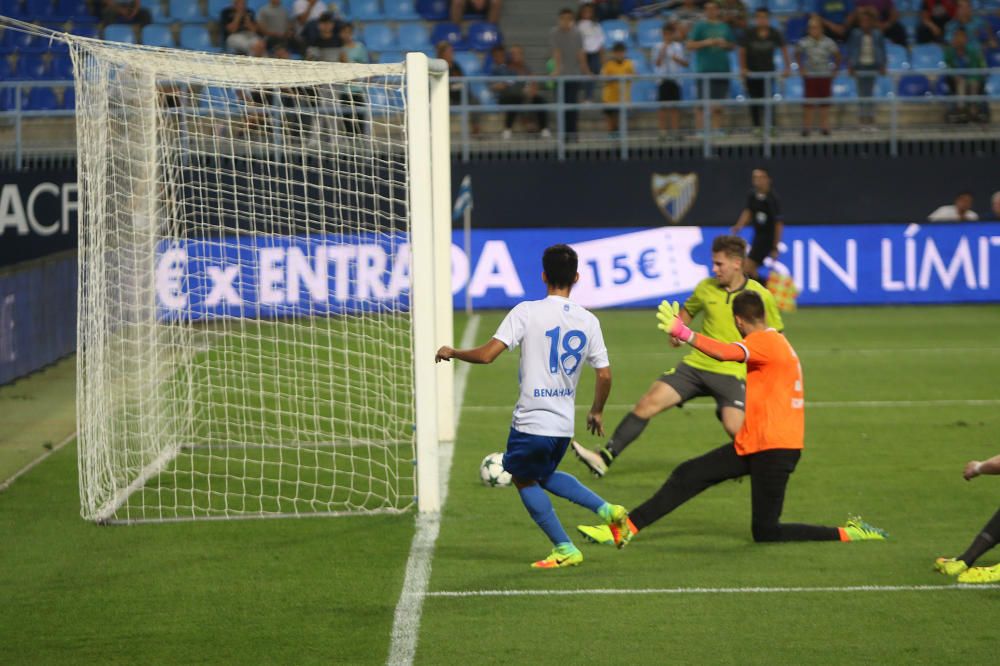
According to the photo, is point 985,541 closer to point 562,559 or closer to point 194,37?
point 562,559

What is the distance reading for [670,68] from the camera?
22984mm

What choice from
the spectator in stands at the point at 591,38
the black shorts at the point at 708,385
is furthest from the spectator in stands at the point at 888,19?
the black shorts at the point at 708,385

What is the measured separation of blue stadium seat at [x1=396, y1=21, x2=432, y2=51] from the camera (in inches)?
958

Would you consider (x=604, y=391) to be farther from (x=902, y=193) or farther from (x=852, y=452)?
(x=902, y=193)

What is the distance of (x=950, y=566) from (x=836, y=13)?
748 inches

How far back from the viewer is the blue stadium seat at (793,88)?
23.5m

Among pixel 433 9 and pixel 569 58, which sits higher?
pixel 433 9

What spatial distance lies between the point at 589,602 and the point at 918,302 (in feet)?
52.7

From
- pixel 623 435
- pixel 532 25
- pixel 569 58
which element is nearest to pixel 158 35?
pixel 532 25

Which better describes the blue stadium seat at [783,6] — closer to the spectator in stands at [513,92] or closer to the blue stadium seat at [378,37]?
the spectator in stands at [513,92]

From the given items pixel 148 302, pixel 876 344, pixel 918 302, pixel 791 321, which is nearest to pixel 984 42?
pixel 918 302

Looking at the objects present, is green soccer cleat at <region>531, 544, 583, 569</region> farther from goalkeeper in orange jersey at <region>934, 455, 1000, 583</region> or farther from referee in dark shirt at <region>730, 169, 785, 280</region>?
referee in dark shirt at <region>730, 169, 785, 280</region>

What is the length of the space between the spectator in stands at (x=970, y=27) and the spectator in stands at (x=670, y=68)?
15.4ft

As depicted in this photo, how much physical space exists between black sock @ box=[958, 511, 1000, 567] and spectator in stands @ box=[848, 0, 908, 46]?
1846cm
